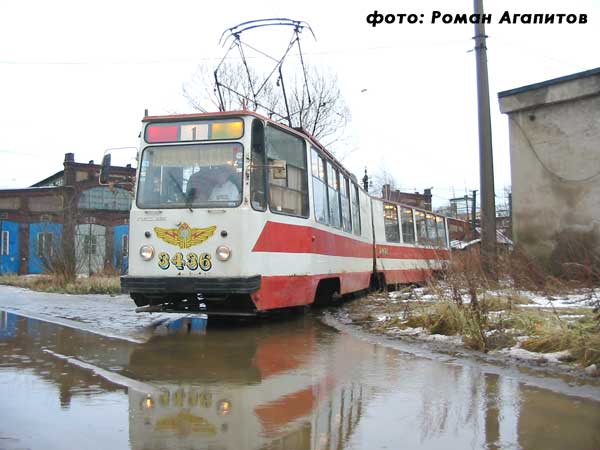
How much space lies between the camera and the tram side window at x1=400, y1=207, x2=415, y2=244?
67.3 ft

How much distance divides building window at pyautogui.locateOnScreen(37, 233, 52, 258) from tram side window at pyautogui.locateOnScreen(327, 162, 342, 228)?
12.6 metres

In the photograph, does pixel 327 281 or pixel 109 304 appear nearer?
pixel 327 281

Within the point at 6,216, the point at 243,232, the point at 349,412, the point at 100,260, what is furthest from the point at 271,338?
the point at 6,216

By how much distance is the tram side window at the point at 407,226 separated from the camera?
2052cm

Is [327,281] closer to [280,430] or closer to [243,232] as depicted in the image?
[243,232]

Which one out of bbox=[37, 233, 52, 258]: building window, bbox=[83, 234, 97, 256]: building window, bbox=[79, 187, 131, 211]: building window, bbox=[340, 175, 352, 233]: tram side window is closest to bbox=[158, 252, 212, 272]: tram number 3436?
bbox=[340, 175, 352, 233]: tram side window

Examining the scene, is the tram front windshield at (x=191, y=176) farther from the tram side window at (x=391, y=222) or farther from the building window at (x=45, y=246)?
the building window at (x=45, y=246)

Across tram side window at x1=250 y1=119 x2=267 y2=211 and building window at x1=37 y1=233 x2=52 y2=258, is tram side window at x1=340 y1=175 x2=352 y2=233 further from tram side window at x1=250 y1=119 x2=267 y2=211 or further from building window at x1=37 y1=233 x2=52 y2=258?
building window at x1=37 y1=233 x2=52 y2=258

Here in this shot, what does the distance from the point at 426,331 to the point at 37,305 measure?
32.3ft

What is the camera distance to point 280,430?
430cm

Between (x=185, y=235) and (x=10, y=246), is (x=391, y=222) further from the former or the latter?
(x=10, y=246)

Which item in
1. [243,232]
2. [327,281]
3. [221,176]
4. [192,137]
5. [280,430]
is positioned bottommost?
[280,430]

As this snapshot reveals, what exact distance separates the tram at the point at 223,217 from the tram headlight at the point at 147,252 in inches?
0.6

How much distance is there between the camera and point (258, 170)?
9094 mm
